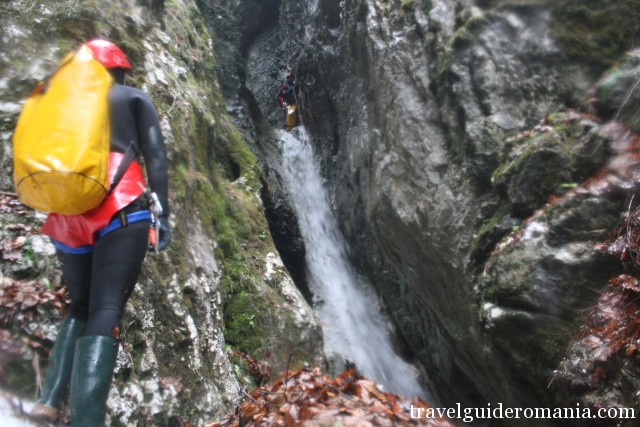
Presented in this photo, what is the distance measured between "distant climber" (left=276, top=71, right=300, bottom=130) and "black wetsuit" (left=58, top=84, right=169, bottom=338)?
456 inches

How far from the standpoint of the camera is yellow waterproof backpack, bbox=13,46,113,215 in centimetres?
206

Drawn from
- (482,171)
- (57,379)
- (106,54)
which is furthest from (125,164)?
(482,171)

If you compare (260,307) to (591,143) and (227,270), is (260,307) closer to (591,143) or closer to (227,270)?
(227,270)

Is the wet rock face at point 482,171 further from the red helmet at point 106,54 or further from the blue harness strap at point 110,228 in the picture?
the red helmet at point 106,54

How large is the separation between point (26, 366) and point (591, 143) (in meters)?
5.41

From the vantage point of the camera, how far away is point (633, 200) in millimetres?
4340

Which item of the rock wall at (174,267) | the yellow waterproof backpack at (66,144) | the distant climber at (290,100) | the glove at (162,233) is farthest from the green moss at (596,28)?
the distant climber at (290,100)

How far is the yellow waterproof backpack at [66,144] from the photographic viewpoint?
2062mm

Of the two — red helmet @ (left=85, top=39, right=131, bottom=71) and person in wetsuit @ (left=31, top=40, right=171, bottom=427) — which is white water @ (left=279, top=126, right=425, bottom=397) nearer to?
person in wetsuit @ (left=31, top=40, right=171, bottom=427)

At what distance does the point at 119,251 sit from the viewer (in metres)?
2.34

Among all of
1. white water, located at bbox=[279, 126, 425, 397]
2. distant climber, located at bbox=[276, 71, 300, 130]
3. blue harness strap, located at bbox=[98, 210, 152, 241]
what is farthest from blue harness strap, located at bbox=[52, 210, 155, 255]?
distant climber, located at bbox=[276, 71, 300, 130]

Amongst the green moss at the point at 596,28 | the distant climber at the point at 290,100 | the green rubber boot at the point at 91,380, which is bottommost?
the green rubber boot at the point at 91,380

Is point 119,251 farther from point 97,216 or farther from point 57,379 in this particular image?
point 57,379

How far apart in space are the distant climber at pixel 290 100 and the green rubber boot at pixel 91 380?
1225 centimetres
